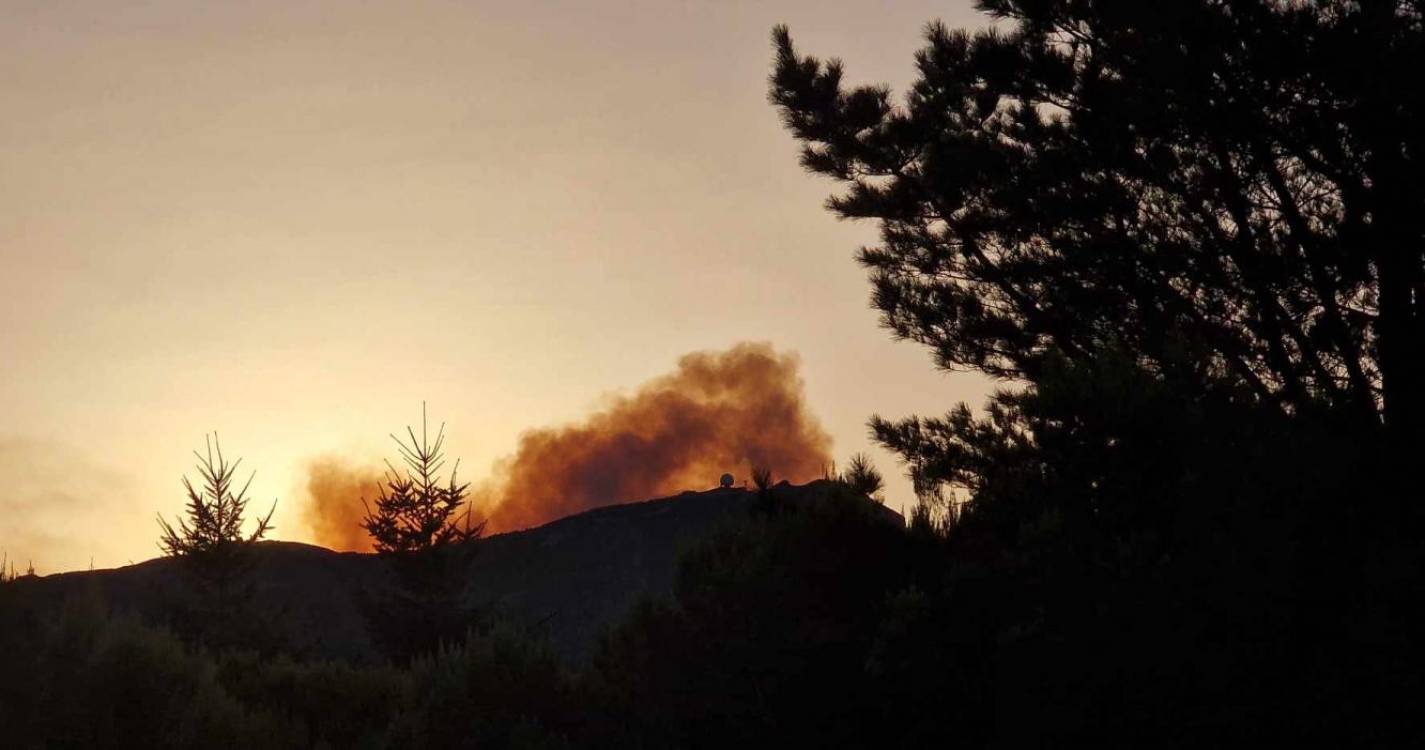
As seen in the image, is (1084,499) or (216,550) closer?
(1084,499)

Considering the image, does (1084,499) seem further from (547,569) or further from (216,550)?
(547,569)

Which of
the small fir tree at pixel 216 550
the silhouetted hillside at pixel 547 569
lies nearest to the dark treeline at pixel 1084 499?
the small fir tree at pixel 216 550

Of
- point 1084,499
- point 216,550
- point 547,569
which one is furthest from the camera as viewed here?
point 547,569

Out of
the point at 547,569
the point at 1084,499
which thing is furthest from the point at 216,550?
the point at 547,569

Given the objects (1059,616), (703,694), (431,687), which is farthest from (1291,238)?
(431,687)

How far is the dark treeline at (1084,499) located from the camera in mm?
8883

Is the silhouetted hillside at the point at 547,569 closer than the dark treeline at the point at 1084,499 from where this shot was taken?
No

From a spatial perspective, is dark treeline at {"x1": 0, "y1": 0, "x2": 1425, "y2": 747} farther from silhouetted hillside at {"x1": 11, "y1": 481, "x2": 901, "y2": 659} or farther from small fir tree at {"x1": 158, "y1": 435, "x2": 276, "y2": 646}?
silhouetted hillside at {"x1": 11, "y1": 481, "x2": 901, "y2": 659}

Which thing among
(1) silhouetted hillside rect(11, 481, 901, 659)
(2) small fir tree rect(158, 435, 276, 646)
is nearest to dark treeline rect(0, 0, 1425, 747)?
(2) small fir tree rect(158, 435, 276, 646)

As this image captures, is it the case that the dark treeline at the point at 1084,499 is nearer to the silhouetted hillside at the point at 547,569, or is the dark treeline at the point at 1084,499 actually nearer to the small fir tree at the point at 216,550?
the small fir tree at the point at 216,550

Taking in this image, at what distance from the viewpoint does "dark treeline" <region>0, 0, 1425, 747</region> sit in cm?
888

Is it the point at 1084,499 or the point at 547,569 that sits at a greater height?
the point at 547,569

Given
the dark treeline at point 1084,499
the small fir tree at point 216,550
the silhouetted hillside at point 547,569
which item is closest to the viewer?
the dark treeline at point 1084,499

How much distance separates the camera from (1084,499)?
10.7 meters
